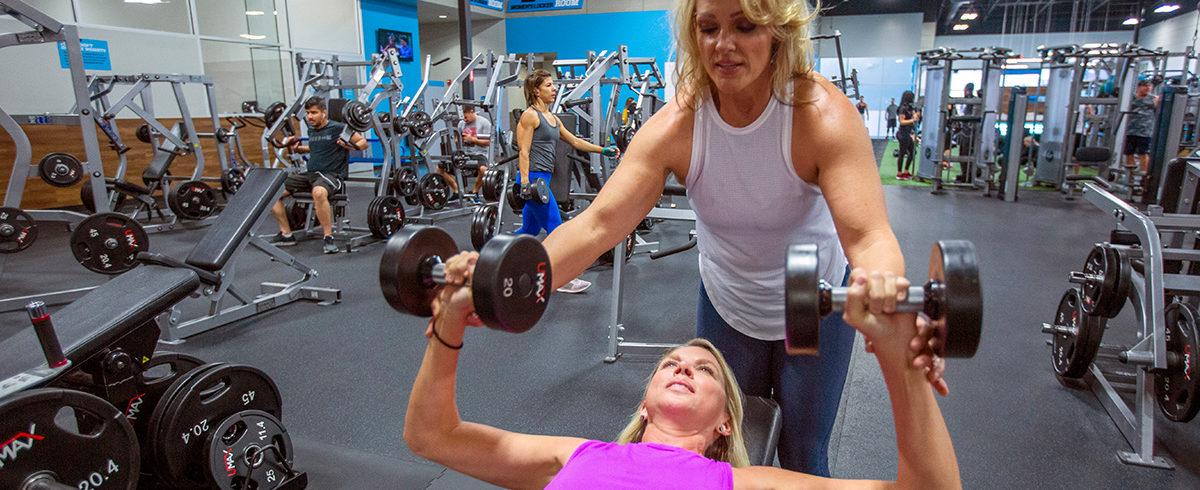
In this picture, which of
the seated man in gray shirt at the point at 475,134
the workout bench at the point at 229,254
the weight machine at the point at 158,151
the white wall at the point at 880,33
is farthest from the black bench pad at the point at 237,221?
the white wall at the point at 880,33

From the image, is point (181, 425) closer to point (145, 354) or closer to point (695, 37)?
point (145, 354)

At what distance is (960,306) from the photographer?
2.14ft

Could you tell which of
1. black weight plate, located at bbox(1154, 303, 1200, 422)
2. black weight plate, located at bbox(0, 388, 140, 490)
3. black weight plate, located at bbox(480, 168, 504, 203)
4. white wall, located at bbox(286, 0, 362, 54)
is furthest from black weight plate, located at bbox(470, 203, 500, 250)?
white wall, located at bbox(286, 0, 362, 54)

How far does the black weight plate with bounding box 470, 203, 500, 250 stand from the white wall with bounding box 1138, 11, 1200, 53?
12.7 meters

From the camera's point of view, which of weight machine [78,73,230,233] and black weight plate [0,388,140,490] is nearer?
black weight plate [0,388,140,490]

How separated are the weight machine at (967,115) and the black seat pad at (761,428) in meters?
6.77

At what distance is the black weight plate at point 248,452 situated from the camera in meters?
1.59

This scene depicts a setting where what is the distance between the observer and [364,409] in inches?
91.7

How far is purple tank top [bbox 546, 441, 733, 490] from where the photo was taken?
100 cm

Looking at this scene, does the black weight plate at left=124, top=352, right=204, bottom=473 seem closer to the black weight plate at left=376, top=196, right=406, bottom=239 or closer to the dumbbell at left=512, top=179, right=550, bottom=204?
the dumbbell at left=512, top=179, right=550, bottom=204

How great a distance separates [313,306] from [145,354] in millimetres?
1981

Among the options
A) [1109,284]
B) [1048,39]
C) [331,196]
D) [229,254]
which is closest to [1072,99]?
[1109,284]

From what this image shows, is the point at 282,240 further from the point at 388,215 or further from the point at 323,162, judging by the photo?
the point at 388,215

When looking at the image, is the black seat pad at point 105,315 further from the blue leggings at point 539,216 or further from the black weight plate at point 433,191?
the black weight plate at point 433,191
